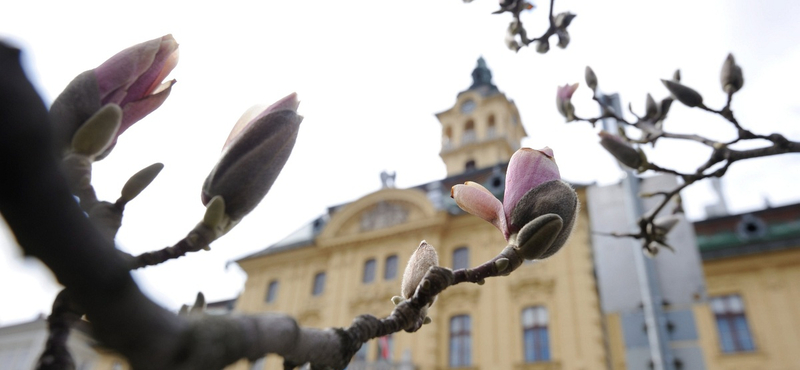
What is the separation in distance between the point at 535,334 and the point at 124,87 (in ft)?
50.9

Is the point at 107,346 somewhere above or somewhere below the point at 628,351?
below

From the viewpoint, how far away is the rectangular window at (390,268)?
18016 millimetres

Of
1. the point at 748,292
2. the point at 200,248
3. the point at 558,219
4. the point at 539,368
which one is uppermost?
the point at 748,292

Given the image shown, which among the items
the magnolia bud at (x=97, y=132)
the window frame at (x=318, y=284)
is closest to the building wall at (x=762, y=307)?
the window frame at (x=318, y=284)

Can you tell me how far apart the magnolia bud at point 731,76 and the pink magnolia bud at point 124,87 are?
2779 millimetres

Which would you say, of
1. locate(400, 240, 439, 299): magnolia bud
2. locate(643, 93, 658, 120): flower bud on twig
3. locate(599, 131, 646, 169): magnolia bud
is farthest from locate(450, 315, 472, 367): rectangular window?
locate(400, 240, 439, 299): magnolia bud

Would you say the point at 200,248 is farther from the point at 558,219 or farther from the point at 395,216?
the point at 395,216

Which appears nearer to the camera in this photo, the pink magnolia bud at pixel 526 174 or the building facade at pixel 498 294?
Answer: the pink magnolia bud at pixel 526 174

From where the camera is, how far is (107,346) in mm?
340

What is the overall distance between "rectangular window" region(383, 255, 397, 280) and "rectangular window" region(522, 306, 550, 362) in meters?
4.82

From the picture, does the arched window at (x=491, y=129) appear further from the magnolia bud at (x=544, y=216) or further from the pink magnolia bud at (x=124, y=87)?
the pink magnolia bud at (x=124, y=87)

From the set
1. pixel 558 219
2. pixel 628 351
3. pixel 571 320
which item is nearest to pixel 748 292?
pixel 571 320

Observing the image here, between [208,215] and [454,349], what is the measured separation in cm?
1595

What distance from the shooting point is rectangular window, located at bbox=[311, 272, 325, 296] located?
1939 cm
